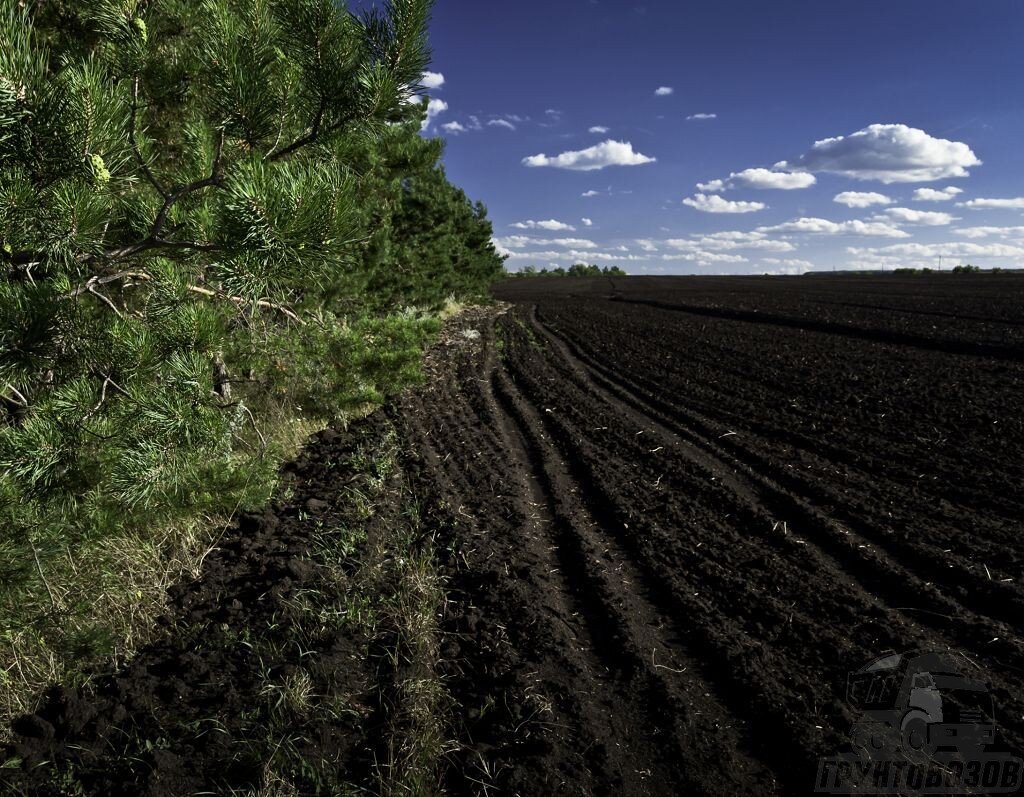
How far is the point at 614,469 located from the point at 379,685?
11.7 ft

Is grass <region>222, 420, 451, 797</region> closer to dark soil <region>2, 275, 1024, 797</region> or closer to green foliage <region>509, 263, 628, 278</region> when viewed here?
dark soil <region>2, 275, 1024, 797</region>

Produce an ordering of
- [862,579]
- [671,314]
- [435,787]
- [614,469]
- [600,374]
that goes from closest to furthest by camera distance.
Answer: [435,787] < [862,579] < [614,469] < [600,374] < [671,314]

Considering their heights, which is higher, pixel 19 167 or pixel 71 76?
pixel 71 76

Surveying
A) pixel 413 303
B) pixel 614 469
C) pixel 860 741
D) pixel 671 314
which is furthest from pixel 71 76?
pixel 671 314

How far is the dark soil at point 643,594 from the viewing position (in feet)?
8.46

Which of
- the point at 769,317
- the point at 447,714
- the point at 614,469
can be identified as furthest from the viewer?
the point at 769,317

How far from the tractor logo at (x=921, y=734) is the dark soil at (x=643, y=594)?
7 centimetres

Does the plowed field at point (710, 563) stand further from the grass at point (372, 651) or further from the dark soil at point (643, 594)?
the grass at point (372, 651)

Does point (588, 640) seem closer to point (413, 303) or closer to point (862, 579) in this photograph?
point (862, 579)

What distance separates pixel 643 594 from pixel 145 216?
3.50 meters

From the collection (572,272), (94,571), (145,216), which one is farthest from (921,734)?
(572,272)

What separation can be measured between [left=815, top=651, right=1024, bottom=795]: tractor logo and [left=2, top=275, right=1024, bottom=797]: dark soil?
2.9 inches

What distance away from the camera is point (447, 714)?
2801mm

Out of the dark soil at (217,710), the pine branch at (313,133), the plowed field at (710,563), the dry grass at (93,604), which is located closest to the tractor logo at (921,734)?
the plowed field at (710,563)
